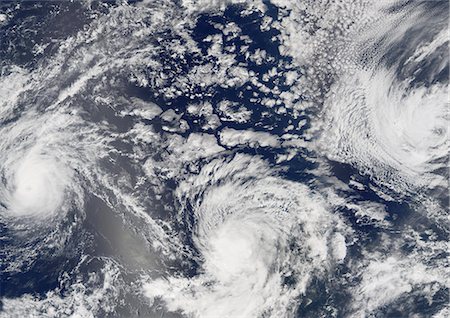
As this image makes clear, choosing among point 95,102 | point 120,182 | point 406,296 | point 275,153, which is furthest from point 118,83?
point 406,296

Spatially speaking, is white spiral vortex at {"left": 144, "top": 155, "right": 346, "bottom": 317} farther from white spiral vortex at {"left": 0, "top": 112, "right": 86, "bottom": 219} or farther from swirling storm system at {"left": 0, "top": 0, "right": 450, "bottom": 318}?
white spiral vortex at {"left": 0, "top": 112, "right": 86, "bottom": 219}

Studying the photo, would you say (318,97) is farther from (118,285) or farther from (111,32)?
(118,285)

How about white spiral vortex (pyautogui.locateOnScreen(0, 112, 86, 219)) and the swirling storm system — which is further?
white spiral vortex (pyautogui.locateOnScreen(0, 112, 86, 219))

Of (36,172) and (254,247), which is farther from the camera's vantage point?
(36,172)

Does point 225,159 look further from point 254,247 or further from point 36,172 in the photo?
point 36,172

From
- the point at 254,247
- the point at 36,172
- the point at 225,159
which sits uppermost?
the point at 225,159

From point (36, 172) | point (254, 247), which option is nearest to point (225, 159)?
point (254, 247)

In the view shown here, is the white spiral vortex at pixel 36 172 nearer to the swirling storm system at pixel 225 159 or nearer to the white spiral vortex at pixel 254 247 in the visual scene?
the swirling storm system at pixel 225 159

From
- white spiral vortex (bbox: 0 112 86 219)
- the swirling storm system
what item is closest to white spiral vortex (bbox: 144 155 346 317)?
the swirling storm system
